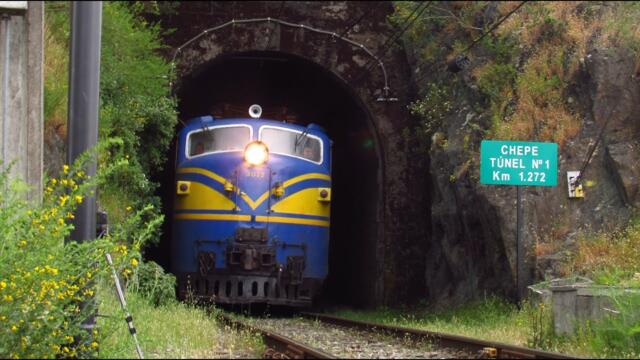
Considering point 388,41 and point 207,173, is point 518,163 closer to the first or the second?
point 207,173

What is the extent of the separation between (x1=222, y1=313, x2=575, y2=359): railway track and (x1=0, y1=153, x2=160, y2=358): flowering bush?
1830mm

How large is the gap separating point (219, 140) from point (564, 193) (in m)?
6.30

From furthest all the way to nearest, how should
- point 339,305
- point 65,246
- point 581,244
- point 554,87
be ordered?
point 339,305, point 554,87, point 581,244, point 65,246

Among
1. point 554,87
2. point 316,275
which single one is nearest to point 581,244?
point 554,87

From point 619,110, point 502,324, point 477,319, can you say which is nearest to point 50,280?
point 502,324

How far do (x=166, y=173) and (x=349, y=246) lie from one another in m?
4.96

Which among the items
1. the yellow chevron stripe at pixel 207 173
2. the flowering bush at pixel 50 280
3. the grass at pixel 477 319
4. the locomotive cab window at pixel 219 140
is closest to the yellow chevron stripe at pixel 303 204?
the yellow chevron stripe at pixel 207 173

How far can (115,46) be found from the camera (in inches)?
666

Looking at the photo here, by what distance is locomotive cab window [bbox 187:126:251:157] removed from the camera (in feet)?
55.1

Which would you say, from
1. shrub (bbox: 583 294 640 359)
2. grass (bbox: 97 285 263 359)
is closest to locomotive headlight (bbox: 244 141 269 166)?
grass (bbox: 97 285 263 359)

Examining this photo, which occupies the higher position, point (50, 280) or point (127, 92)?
point (127, 92)

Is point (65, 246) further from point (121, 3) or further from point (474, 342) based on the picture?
point (121, 3)

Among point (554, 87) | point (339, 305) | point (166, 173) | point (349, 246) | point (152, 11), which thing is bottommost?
point (339, 305)

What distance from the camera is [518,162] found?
12.6m
